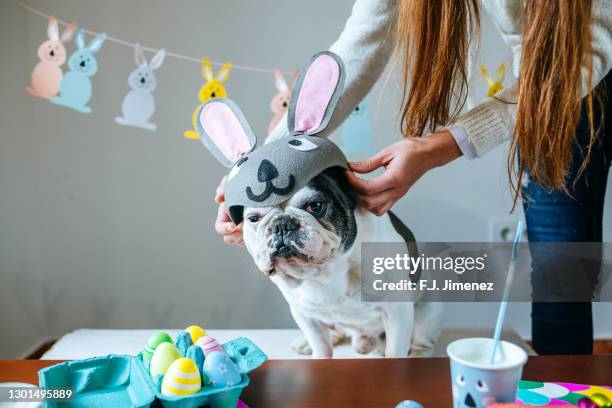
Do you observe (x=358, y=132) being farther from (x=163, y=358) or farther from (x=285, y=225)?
(x=163, y=358)

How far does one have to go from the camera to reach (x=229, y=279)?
1.65m

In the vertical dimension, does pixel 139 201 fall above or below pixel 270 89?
below

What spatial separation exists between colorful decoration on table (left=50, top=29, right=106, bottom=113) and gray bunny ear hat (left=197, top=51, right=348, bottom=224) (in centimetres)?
66

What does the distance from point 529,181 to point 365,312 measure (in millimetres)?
371

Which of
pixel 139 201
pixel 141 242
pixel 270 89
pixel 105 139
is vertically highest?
pixel 270 89

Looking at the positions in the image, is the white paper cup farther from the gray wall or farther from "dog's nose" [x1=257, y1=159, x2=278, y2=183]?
the gray wall

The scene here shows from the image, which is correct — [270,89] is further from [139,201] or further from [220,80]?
Answer: [139,201]

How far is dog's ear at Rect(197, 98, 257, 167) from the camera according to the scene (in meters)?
0.86

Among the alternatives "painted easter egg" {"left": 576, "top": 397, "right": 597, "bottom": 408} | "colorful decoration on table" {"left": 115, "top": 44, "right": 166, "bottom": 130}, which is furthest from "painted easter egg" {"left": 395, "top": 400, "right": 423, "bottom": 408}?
"colorful decoration on table" {"left": 115, "top": 44, "right": 166, "bottom": 130}

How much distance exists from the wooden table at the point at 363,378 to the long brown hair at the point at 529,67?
0.94 feet

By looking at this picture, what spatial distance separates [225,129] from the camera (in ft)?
2.87

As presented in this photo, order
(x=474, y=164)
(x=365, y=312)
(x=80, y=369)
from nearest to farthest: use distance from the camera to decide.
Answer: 1. (x=80, y=369)
2. (x=365, y=312)
3. (x=474, y=164)

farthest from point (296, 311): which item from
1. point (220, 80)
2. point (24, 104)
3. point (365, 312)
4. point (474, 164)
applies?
point (24, 104)

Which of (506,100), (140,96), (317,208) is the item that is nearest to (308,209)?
(317,208)
